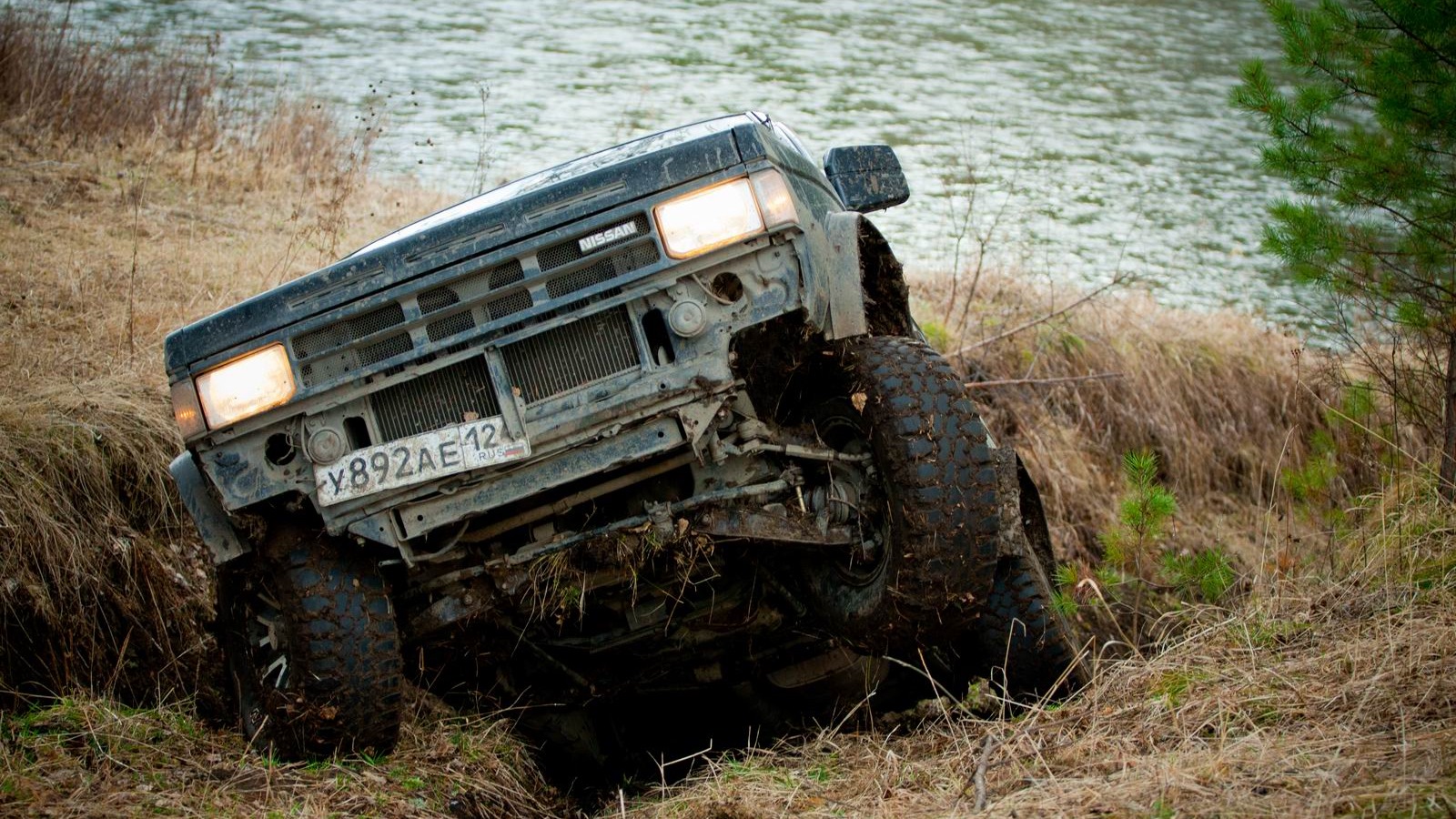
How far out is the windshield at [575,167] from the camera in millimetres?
4473

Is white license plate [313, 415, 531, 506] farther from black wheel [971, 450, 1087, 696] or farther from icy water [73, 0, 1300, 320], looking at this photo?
icy water [73, 0, 1300, 320]

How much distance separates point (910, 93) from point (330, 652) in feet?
43.0

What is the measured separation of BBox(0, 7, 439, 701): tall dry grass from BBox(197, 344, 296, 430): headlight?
1.60m

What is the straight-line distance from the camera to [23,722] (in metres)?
4.50

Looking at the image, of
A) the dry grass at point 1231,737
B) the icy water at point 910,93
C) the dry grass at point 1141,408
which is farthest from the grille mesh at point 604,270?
the icy water at point 910,93

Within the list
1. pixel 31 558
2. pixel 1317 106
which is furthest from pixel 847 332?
pixel 31 558

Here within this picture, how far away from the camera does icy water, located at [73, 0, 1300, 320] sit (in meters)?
11.7

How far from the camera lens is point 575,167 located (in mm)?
4727

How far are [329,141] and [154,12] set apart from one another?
6184 mm

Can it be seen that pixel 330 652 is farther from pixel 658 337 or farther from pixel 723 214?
pixel 723 214

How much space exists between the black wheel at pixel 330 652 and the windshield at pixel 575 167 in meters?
1.03

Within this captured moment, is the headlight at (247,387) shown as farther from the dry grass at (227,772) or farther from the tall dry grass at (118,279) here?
the tall dry grass at (118,279)

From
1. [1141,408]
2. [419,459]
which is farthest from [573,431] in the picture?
[1141,408]

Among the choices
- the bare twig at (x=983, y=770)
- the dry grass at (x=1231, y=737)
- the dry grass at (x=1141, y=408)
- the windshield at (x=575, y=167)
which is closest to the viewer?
the dry grass at (x=1231, y=737)
